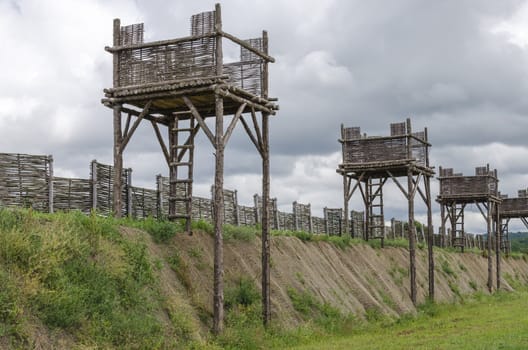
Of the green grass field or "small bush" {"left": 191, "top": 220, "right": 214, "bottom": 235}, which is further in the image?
"small bush" {"left": 191, "top": 220, "right": 214, "bottom": 235}

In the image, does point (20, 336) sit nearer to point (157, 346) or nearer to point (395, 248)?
point (157, 346)

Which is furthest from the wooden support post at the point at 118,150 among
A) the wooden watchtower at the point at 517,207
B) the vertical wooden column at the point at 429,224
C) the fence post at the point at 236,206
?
the wooden watchtower at the point at 517,207

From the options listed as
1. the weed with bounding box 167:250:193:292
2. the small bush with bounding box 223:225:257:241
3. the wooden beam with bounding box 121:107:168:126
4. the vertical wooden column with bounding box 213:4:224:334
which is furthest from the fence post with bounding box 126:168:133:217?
the vertical wooden column with bounding box 213:4:224:334

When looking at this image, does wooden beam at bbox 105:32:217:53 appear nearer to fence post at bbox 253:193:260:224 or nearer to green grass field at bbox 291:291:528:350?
green grass field at bbox 291:291:528:350

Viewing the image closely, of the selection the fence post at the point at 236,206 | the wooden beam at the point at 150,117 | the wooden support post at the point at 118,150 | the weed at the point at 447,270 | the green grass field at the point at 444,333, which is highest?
the wooden beam at the point at 150,117

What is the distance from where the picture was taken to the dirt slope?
2145cm

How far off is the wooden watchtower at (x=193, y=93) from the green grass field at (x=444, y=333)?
319 cm

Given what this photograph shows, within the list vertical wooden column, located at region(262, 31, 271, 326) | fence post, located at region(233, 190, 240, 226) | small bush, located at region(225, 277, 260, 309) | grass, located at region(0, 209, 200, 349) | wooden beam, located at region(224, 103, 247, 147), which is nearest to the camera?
grass, located at region(0, 209, 200, 349)

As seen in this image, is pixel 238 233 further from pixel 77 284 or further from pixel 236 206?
pixel 77 284

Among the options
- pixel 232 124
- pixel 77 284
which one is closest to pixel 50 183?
pixel 232 124

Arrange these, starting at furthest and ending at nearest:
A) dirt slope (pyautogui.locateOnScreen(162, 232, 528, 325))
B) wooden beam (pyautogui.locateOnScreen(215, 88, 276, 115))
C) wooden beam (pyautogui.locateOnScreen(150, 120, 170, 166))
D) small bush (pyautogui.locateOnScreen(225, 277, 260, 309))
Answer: wooden beam (pyautogui.locateOnScreen(150, 120, 170, 166)) < dirt slope (pyautogui.locateOnScreen(162, 232, 528, 325)) < small bush (pyautogui.locateOnScreen(225, 277, 260, 309)) < wooden beam (pyautogui.locateOnScreen(215, 88, 276, 115))

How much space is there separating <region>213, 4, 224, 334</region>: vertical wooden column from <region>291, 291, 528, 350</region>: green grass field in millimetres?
2479

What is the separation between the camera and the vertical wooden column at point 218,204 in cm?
1923

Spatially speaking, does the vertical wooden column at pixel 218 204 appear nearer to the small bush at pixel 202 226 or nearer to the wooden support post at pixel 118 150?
the small bush at pixel 202 226
